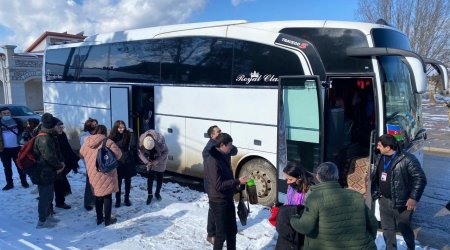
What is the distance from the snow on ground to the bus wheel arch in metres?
0.27

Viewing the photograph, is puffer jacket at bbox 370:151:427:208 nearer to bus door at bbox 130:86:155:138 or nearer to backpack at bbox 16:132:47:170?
backpack at bbox 16:132:47:170

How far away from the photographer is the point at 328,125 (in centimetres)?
600

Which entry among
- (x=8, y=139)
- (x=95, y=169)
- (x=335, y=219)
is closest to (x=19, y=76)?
(x=8, y=139)

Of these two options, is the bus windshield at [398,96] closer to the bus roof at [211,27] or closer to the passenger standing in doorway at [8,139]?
the bus roof at [211,27]

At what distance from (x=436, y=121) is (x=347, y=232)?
22033 mm

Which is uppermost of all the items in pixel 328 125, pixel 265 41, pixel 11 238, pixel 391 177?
pixel 265 41

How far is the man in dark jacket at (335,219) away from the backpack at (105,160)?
11.3 feet

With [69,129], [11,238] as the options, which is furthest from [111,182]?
[69,129]

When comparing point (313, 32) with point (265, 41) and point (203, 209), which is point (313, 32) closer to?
point (265, 41)

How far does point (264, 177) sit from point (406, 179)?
2.89 meters

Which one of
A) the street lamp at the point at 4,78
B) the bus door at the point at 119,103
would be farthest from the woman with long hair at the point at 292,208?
the street lamp at the point at 4,78

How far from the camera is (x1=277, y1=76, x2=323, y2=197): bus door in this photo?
230 inches

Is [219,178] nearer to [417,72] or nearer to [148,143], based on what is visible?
[148,143]

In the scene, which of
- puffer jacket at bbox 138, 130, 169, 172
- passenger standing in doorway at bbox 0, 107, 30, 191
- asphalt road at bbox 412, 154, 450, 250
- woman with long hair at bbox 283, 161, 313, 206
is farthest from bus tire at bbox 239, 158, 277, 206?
passenger standing in doorway at bbox 0, 107, 30, 191
